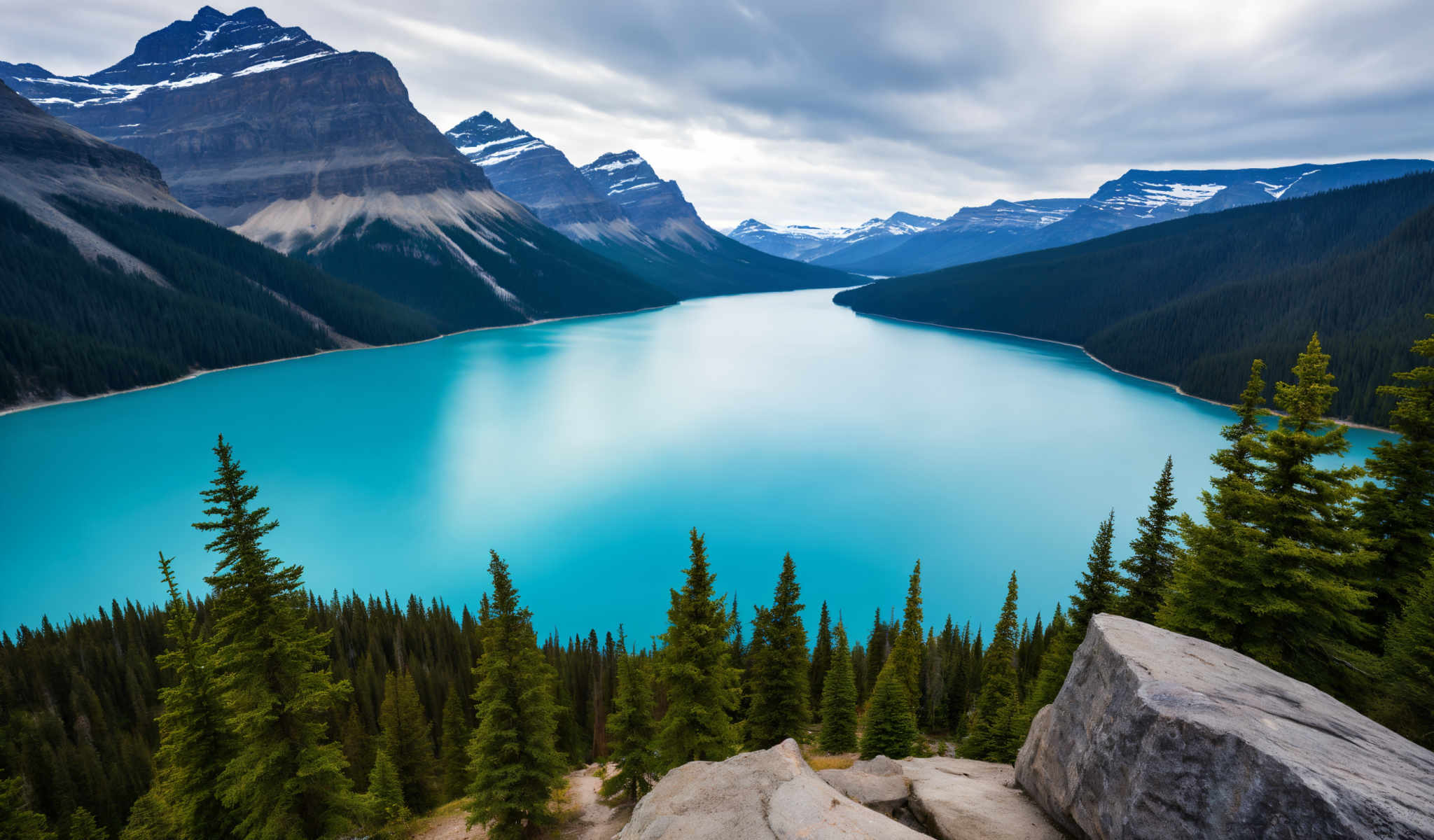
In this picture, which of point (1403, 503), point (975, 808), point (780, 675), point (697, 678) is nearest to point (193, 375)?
point (780, 675)

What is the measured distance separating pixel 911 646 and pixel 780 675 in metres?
12.2

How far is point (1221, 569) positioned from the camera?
45.0 feet

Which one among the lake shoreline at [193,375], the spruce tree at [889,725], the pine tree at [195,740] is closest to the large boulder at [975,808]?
the spruce tree at [889,725]

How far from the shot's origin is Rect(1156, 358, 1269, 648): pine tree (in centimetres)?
1333

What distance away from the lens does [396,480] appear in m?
65.9

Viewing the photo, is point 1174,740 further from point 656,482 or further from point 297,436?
point 297,436

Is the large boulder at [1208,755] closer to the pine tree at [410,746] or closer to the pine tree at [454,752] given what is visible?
the pine tree at [454,752]

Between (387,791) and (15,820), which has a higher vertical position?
(15,820)

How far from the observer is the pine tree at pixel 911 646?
31803 millimetres

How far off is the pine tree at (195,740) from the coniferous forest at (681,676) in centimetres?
5

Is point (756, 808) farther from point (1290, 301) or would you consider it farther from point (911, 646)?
point (1290, 301)

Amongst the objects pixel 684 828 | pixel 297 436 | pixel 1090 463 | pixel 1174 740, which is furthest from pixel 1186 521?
pixel 297 436

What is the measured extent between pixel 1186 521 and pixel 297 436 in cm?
9508

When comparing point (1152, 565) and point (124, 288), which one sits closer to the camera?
point (1152, 565)
